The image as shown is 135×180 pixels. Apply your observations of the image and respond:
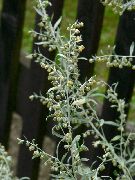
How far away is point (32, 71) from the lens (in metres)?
2.29

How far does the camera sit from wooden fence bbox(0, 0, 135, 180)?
5.75 feet

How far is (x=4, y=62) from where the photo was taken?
8.21ft

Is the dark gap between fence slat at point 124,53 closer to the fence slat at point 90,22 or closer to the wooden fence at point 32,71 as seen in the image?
the wooden fence at point 32,71

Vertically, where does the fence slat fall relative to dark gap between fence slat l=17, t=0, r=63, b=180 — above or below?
above

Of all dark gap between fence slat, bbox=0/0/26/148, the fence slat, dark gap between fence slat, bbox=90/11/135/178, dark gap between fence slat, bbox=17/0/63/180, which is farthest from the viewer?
dark gap between fence slat, bbox=0/0/26/148

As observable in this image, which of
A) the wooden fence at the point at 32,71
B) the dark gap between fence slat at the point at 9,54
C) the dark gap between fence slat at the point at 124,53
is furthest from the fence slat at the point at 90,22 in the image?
the dark gap between fence slat at the point at 9,54

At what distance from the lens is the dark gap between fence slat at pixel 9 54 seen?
2391 mm

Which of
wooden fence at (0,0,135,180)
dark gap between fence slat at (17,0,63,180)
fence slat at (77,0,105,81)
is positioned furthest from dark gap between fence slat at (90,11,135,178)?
dark gap between fence slat at (17,0,63,180)

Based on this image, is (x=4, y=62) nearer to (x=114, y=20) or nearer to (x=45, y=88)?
(x=45, y=88)

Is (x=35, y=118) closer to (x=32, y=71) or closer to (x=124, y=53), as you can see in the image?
(x=32, y=71)

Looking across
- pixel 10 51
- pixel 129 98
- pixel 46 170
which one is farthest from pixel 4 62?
pixel 46 170

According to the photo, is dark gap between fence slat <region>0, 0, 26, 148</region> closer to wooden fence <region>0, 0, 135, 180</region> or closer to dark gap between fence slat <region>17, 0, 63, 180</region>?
wooden fence <region>0, 0, 135, 180</region>

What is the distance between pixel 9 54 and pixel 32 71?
9.1 inches

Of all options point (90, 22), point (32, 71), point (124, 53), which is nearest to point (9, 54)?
point (32, 71)
